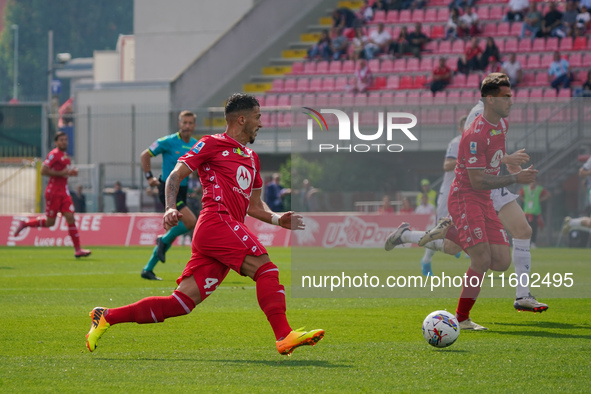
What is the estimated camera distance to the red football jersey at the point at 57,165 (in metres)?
16.5

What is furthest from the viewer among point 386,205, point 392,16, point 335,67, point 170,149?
point 392,16

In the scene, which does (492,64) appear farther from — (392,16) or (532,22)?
(392,16)

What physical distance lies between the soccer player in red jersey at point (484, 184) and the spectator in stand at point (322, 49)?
22.9 metres

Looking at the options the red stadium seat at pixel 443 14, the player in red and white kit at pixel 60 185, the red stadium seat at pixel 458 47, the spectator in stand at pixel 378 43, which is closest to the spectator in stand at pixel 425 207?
the player in red and white kit at pixel 60 185

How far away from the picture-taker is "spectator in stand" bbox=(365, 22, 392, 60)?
29.6 m

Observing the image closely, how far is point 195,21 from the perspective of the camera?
120ft

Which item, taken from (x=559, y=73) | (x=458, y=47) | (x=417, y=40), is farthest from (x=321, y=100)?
(x=559, y=73)

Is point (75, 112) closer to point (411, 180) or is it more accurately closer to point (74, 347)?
point (411, 180)

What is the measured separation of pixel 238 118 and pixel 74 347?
2119 millimetres

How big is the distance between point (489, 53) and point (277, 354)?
21.3 metres

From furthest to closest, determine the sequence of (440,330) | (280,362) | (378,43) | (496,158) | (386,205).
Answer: (378,43) < (386,205) < (496,158) < (440,330) < (280,362)

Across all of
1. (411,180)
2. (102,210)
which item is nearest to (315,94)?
(102,210)

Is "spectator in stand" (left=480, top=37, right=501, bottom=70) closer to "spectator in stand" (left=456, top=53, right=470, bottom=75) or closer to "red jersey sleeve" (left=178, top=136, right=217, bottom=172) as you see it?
"spectator in stand" (left=456, top=53, right=470, bottom=75)

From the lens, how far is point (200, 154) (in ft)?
21.2
